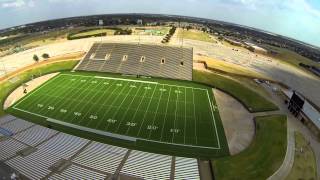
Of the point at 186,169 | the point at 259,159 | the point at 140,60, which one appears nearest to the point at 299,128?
the point at 259,159

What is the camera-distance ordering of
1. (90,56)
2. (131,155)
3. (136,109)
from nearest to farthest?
1. (131,155)
2. (136,109)
3. (90,56)

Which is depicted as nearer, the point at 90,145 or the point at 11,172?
the point at 11,172

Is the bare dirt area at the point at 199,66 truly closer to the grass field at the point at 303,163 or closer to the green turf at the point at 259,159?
the green turf at the point at 259,159

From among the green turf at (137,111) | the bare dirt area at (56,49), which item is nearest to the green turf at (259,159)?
the green turf at (137,111)

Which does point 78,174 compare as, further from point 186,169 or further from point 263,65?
point 263,65

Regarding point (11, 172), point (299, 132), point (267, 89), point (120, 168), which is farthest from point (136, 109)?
point (267, 89)

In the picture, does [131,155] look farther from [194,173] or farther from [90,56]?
[90,56]

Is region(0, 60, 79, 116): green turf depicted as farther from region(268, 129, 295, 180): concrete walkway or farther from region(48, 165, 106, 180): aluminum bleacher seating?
region(268, 129, 295, 180): concrete walkway
